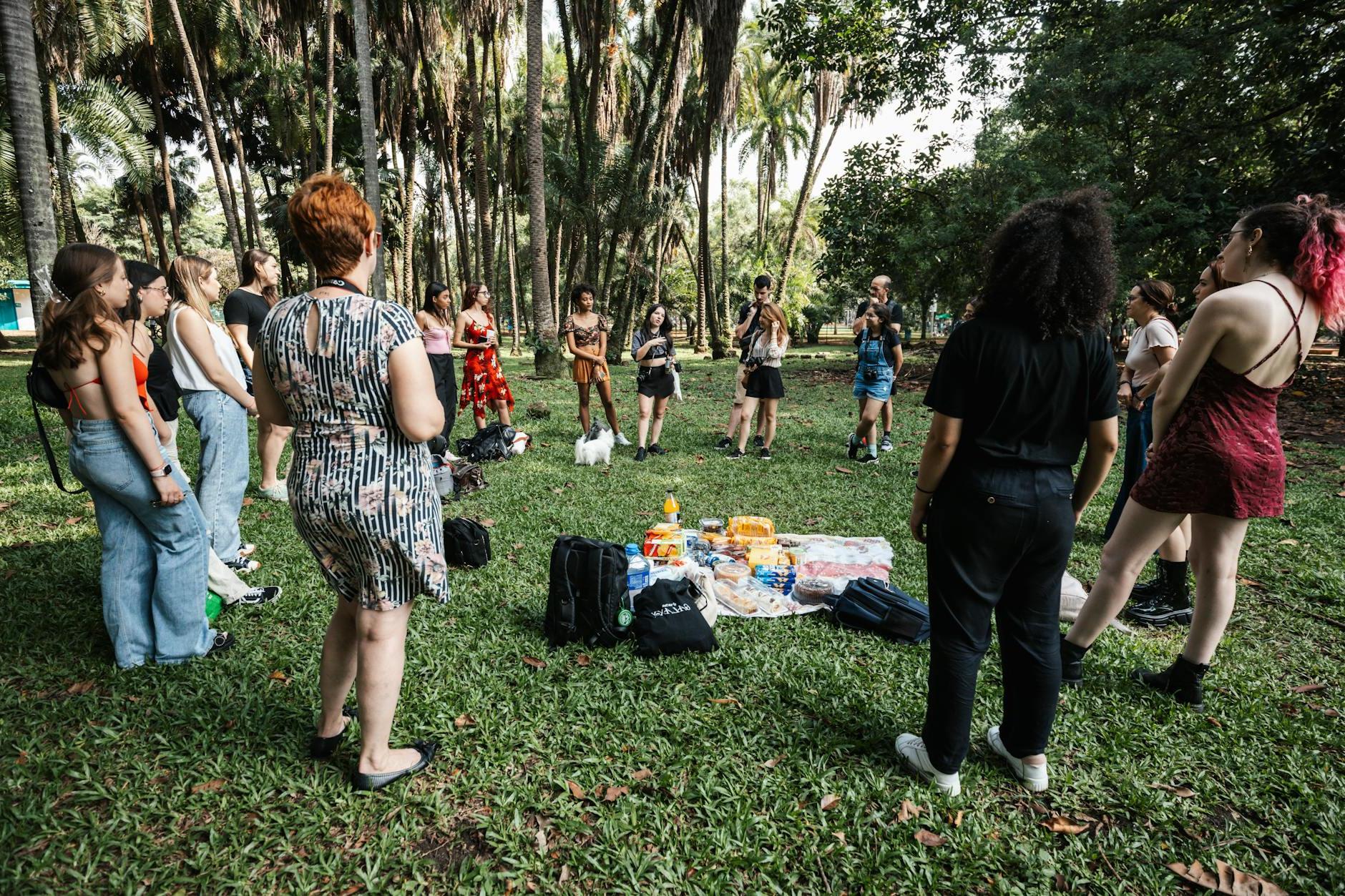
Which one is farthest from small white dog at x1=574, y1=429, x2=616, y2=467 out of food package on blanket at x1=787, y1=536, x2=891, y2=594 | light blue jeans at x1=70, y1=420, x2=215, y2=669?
light blue jeans at x1=70, y1=420, x2=215, y2=669

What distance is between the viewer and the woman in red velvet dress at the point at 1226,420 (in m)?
2.73

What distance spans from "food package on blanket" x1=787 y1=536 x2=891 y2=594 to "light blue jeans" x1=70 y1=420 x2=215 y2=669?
3562mm

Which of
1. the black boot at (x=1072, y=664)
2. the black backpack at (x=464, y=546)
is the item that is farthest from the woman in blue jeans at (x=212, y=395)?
the black boot at (x=1072, y=664)

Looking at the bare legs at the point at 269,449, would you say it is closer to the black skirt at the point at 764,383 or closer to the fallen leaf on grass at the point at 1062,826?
the black skirt at the point at 764,383

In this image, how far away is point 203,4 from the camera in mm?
17641

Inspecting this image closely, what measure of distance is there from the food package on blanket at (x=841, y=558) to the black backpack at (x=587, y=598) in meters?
1.47

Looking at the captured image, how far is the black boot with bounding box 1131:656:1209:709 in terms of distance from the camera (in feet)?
10.3

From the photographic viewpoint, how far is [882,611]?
3.88 metres

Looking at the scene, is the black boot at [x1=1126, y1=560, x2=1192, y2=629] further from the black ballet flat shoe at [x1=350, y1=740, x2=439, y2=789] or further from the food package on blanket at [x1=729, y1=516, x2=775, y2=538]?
the black ballet flat shoe at [x1=350, y1=740, x2=439, y2=789]

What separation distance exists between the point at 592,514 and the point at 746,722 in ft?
10.3

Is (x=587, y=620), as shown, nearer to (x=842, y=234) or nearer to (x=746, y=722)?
(x=746, y=722)

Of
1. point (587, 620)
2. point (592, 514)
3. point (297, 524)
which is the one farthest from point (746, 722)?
point (592, 514)

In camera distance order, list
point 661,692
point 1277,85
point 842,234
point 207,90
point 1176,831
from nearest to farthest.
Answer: point 1176,831
point 661,692
point 1277,85
point 842,234
point 207,90

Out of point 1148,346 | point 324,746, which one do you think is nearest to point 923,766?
point 324,746
